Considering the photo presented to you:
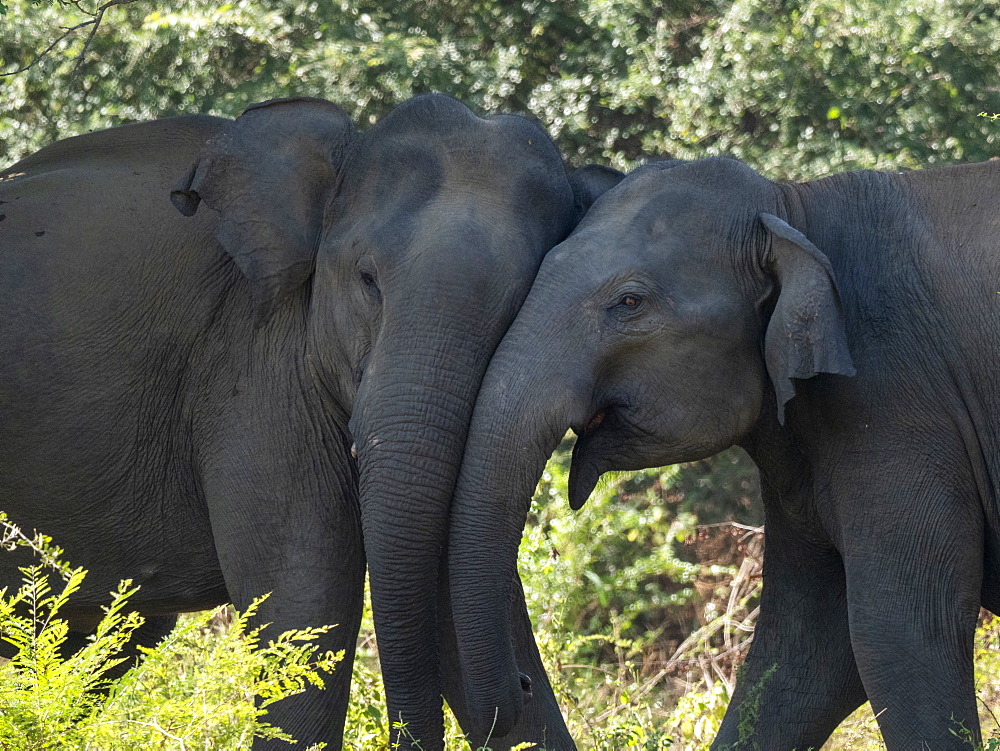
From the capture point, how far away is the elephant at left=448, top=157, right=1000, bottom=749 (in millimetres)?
3992

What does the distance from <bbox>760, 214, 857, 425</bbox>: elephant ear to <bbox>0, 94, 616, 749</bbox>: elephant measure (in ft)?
2.36

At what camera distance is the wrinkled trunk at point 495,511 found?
3953mm

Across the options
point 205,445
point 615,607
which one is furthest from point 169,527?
point 615,607

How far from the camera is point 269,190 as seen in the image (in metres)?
4.48

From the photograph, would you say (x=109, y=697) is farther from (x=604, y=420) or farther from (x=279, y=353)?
(x=604, y=420)

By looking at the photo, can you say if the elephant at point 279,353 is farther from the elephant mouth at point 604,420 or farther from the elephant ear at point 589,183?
the elephant mouth at point 604,420

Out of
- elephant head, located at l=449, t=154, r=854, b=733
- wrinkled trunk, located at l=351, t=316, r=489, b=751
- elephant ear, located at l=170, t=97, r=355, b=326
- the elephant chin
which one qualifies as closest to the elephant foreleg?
elephant head, located at l=449, t=154, r=854, b=733

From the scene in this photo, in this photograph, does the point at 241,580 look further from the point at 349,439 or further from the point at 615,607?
the point at 615,607

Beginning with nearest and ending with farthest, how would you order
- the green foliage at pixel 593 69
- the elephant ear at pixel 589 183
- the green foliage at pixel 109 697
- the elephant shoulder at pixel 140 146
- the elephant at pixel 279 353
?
the green foliage at pixel 109 697, the elephant at pixel 279 353, the elephant ear at pixel 589 183, the elephant shoulder at pixel 140 146, the green foliage at pixel 593 69

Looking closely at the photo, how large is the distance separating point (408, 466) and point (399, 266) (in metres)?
0.58

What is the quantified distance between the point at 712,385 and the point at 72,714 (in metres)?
1.93

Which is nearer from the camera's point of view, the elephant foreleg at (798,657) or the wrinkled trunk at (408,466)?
the wrinkled trunk at (408,466)

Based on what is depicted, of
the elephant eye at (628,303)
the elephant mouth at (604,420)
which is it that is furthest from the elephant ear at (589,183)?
the elephant mouth at (604,420)

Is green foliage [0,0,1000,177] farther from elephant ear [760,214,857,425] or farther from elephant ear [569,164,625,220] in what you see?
elephant ear [760,214,857,425]
